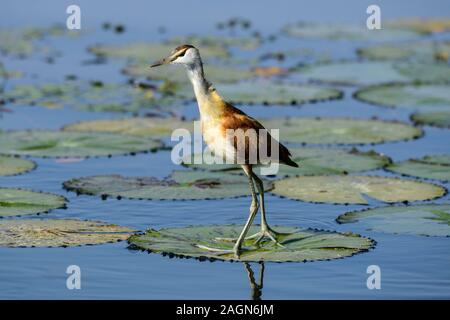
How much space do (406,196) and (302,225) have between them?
1343 mm

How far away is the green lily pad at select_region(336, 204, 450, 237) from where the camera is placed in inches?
388

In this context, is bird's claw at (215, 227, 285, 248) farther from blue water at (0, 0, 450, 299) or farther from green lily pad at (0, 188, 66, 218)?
green lily pad at (0, 188, 66, 218)

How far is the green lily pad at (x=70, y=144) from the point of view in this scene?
12.5 m

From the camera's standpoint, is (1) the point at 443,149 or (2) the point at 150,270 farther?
(1) the point at 443,149

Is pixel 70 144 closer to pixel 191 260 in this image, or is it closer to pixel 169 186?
pixel 169 186

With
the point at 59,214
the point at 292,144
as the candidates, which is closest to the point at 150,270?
the point at 59,214

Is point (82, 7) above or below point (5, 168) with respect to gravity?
above

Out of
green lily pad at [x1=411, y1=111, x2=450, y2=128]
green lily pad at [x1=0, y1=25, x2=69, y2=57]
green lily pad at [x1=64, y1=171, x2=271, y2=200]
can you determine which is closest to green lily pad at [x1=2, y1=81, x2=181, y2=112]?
green lily pad at [x1=0, y1=25, x2=69, y2=57]

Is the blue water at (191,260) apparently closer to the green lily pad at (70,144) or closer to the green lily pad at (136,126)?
the green lily pad at (70,144)

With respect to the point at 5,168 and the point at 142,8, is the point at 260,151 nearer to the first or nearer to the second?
the point at 5,168

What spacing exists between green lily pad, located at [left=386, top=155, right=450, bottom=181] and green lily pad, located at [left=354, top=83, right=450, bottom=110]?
296 centimetres

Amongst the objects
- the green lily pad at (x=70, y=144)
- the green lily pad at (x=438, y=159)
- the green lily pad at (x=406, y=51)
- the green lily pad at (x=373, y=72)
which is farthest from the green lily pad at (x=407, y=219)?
the green lily pad at (x=406, y=51)

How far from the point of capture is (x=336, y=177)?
38.1 ft

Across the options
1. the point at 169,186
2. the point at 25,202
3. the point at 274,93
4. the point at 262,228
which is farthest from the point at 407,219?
the point at 274,93
